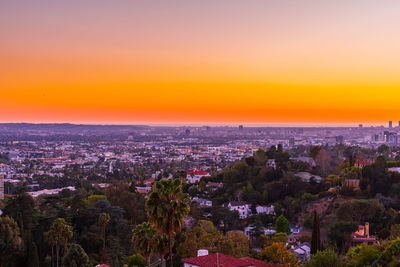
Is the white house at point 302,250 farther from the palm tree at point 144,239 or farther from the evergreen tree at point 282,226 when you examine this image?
the palm tree at point 144,239

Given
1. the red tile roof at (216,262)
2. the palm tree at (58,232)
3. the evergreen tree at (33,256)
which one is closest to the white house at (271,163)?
the palm tree at (58,232)

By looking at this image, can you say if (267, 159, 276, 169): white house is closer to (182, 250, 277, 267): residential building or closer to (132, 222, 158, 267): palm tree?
(182, 250, 277, 267): residential building

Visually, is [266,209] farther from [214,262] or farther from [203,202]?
[214,262]

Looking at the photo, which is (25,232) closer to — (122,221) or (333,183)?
(122,221)

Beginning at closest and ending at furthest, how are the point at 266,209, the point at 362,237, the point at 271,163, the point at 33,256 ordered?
the point at 33,256 → the point at 362,237 → the point at 266,209 → the point at 271,163

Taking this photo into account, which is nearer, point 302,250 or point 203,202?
point 302,250

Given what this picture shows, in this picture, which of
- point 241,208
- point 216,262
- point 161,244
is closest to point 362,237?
point 216,262

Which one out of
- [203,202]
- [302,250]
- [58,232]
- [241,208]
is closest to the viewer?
[58,232]

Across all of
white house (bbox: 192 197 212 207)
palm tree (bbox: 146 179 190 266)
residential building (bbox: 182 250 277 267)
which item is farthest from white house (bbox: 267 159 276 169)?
palm tree (bbox: 146 179 190 266)
